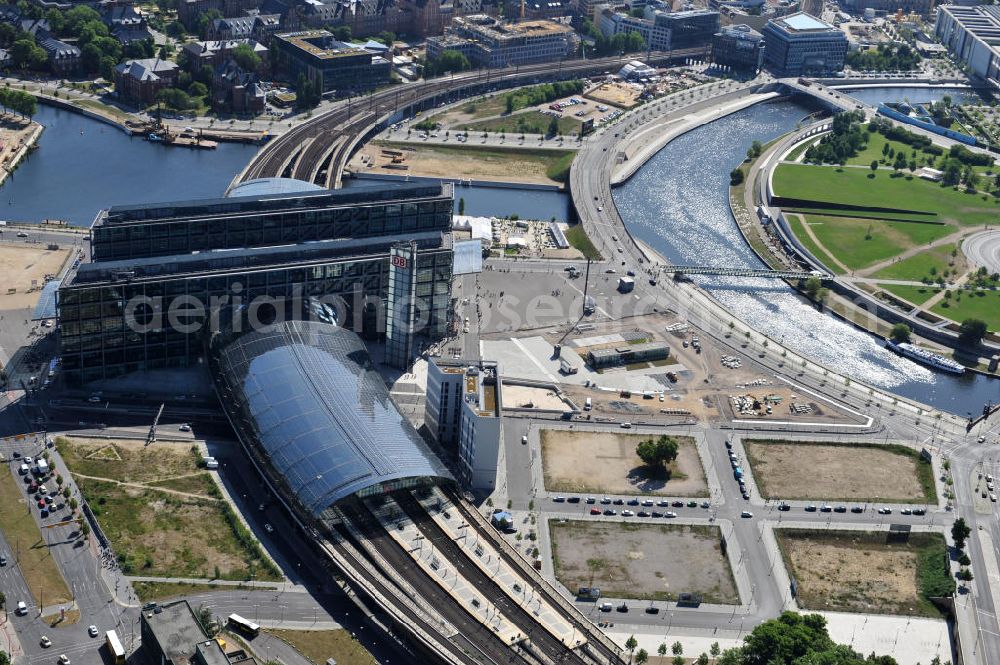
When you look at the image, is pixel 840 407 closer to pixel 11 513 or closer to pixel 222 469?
pixel 222 469

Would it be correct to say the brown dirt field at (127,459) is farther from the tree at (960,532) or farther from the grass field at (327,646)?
the tree at (960,532)

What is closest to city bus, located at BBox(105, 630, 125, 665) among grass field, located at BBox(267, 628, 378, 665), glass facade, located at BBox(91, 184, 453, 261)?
grass field, located at BBox(267, 628, 378, 665)

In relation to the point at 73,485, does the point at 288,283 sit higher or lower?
higher

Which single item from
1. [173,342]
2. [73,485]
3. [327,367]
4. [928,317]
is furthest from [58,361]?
[928,317]

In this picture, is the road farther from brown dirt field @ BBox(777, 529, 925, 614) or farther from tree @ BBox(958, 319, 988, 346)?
tree @ BBox(958, 319, 988, 346)

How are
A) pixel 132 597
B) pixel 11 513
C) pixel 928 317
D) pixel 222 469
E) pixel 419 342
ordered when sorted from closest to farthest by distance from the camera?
pixel 132 597 → pixel 11 513 → pixel 222 469 → pixel 419 342 → pixel 928 317

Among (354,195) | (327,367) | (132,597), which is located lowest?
→ (132,597)

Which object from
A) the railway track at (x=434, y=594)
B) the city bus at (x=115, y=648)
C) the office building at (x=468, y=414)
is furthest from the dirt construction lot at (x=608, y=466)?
the city bus at (x=115, y=648)
